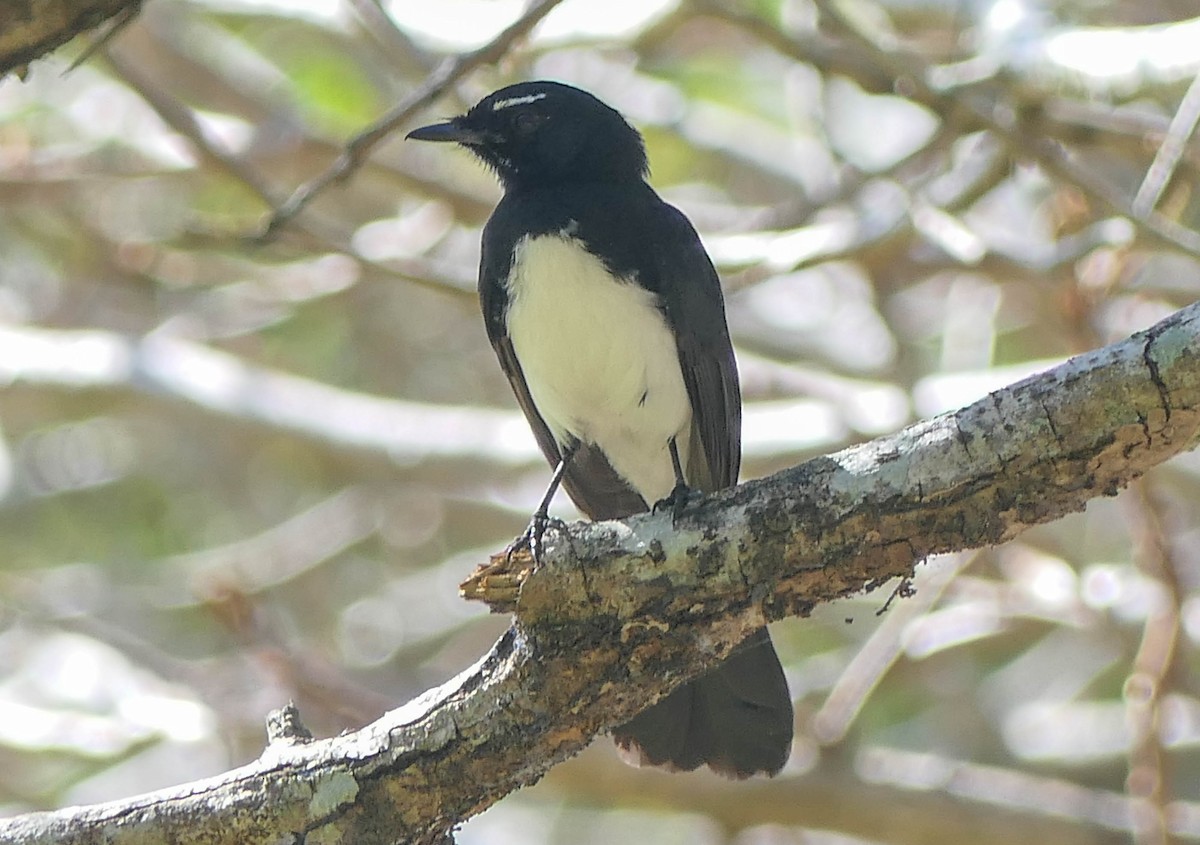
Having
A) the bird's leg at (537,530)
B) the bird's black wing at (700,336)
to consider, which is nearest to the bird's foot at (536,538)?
the bird's leg at (537,530)

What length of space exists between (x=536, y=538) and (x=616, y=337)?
1.21 metres

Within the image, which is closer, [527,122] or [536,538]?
[536,538]

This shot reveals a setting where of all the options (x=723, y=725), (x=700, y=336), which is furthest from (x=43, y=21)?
(x=723, y=725)

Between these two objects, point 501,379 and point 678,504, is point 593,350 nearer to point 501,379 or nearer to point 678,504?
point 678,504

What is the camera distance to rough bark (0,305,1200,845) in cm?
334

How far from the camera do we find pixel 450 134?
18.6 feet

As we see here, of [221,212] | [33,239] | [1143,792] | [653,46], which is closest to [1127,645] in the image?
[1143,792]

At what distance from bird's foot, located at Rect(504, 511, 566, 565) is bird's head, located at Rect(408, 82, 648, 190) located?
1.50 meters

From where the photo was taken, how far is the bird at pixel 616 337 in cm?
468

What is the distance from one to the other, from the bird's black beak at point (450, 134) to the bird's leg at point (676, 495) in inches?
50.8

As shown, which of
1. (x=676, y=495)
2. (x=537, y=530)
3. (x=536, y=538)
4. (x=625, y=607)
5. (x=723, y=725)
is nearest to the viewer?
(x=625, y=607)

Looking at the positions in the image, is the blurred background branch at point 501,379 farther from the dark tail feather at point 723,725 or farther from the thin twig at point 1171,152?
the dark tail feather at point 723,725

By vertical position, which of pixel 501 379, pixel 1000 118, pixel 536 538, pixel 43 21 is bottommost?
pixel 536 538

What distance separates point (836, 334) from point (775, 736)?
445cm
